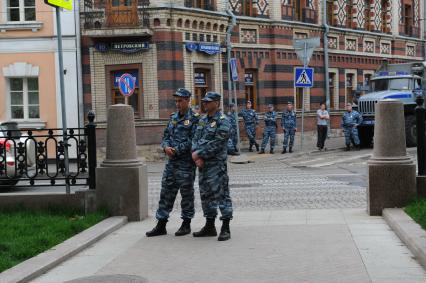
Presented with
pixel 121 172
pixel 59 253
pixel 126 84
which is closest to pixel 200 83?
pixel 126 84

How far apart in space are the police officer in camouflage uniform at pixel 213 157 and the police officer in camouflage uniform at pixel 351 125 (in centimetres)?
1936

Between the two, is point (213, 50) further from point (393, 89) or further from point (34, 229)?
point (34, 229)

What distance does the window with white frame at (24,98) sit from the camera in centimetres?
2556

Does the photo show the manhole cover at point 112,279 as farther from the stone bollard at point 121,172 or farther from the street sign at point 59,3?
the street sign at point 59,3

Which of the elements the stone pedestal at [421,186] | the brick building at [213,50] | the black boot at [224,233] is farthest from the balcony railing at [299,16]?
the black boot at [224,233]

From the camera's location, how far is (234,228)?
31.4ft

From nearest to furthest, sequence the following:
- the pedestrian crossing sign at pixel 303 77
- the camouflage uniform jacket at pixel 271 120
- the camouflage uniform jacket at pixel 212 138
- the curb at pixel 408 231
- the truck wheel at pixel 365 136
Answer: the curb at pixel 408 231 < the camouflage uniform jacket at pixel 212 138 < the pedestrian crossing sign at pixel 303 77 < the camouflage uniform jacket at pixel 271 120 < the truck wheel at pixel 365 136

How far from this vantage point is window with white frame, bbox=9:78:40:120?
83.9ft

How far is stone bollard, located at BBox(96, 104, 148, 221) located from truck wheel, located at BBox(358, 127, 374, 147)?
64.4 feet

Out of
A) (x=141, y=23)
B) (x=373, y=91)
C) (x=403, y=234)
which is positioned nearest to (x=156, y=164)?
(x=141, y=23)

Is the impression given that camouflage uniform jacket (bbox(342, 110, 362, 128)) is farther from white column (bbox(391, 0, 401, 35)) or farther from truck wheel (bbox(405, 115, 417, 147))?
white column (bbox(391, 0, 401, 35))

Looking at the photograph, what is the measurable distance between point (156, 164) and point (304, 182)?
9.15 m

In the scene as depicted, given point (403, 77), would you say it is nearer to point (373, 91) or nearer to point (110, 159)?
point (373, 91)

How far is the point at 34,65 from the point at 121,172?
1641 centimetres
